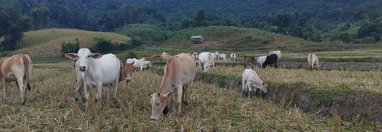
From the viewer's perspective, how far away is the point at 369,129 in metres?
9.70

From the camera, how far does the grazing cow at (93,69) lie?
36.9ft

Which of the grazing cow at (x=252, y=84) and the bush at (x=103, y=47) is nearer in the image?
the grazing cow at (x=252, y=84)

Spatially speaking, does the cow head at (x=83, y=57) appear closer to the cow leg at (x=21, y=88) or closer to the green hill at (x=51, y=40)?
the cow leg at (x=21, y=88)

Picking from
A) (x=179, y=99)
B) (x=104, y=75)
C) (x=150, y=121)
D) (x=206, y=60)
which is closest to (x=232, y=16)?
(x=206, y=60)

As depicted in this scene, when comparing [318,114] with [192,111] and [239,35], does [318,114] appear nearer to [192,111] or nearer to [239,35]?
[192,111]

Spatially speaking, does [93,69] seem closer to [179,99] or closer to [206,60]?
[179,99]

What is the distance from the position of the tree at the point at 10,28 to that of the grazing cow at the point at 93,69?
62.1 meters

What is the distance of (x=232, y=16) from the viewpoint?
122000 millimetres

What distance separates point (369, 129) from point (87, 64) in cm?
678

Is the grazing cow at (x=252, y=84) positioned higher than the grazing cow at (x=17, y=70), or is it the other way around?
the grazing cow at (x=17, y=70)

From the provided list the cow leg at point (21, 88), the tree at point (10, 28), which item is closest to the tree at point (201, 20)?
the tree at point (10, 28)

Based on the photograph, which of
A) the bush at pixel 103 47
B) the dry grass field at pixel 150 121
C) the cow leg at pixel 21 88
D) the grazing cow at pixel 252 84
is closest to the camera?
the dry grass field at pixel 150 121

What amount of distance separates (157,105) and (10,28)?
2573 inches

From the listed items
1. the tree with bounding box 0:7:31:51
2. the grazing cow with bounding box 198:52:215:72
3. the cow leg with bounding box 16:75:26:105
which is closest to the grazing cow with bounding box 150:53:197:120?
the cow leg with bounding box 16:75:26:105
